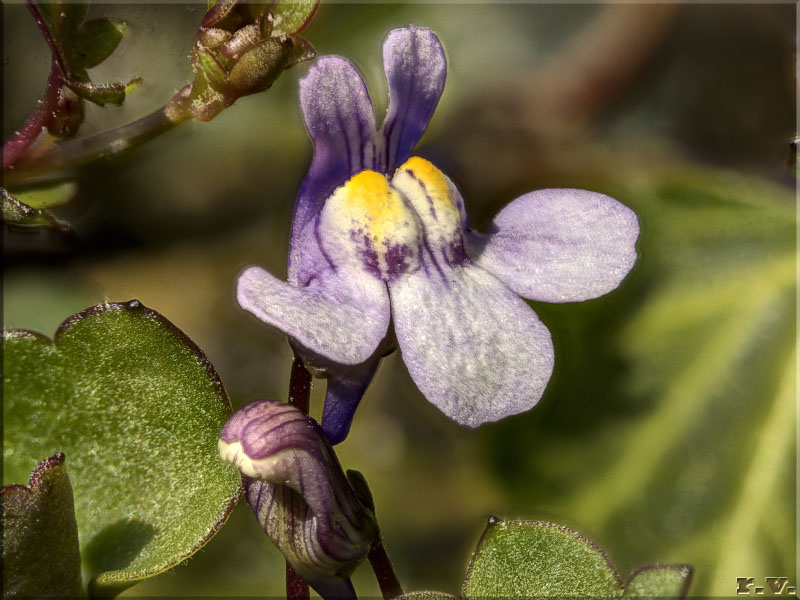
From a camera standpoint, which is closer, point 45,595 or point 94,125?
point 45,595

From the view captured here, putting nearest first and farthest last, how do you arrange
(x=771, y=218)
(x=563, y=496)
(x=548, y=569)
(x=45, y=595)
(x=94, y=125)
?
(x=45, y=595)
(x=548, y=569)
(x=94, y=125)
(x=563, y=496)
(x=771, y=218)

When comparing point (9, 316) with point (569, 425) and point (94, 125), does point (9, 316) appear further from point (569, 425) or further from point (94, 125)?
point (569, 425)

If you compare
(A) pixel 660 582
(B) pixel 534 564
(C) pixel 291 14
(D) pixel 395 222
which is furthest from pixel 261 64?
(A) pixel 660 582

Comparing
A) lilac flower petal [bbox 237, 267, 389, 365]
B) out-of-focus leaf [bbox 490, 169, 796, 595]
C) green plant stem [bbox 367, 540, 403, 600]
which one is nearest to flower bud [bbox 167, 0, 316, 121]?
lilac flower petal [bbox 237, 267, 389, 365]

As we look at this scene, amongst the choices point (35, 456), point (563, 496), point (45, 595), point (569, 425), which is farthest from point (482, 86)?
point (45, 595)

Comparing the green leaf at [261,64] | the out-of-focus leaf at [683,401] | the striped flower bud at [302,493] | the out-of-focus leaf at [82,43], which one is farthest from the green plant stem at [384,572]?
the out-of-focus leaf at [82,43]

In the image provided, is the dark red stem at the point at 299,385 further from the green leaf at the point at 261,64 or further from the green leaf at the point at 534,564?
the green leaf at the point at 261,64

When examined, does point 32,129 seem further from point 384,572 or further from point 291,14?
point 384,572

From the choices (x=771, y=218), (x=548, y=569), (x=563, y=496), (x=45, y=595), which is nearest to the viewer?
(x=45, y=595)
